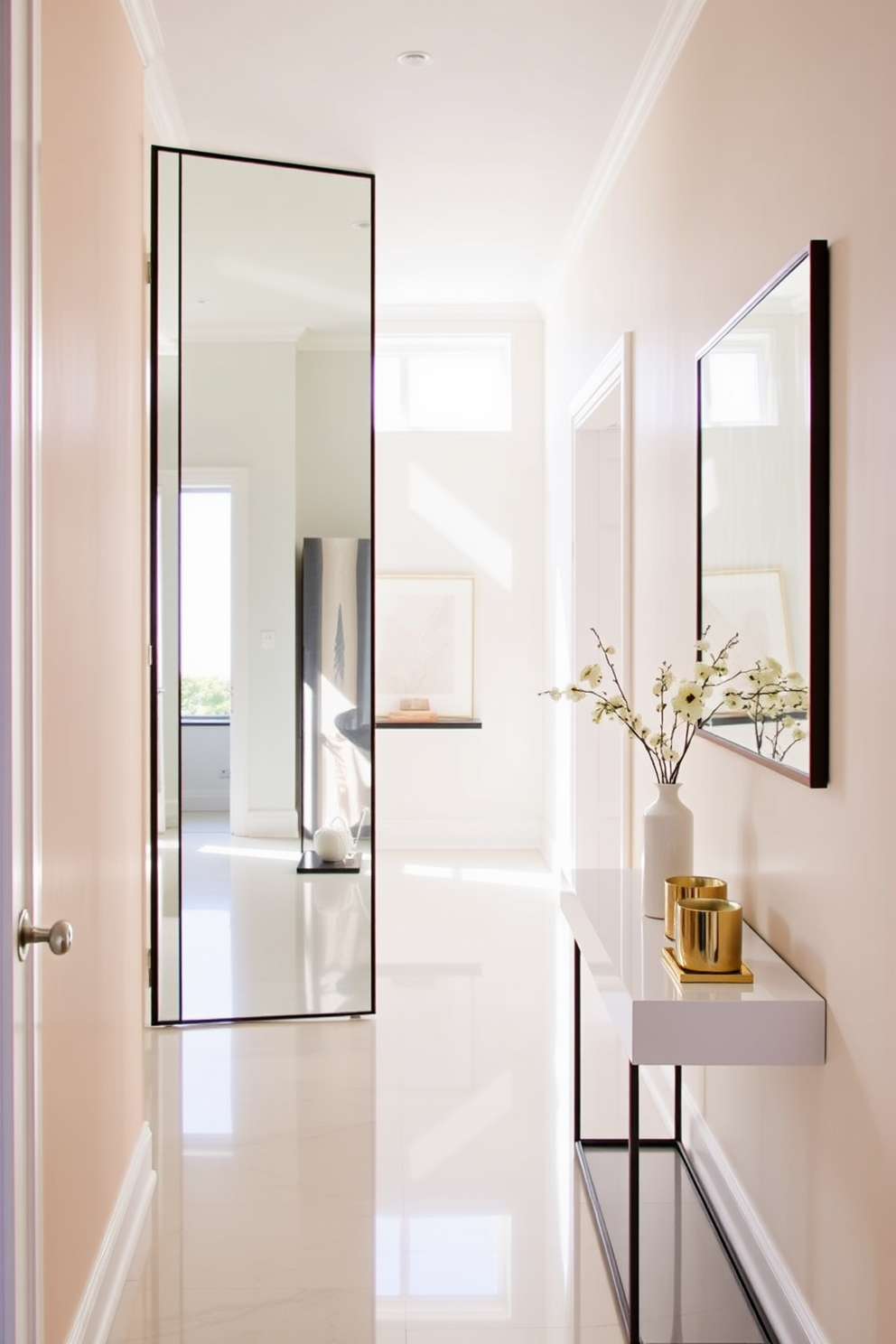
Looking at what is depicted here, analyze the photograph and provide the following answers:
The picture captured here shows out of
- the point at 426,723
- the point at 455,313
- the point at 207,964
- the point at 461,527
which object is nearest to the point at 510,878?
the point at 426,723

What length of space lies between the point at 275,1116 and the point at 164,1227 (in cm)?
57

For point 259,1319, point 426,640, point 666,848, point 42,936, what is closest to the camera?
point 42,936

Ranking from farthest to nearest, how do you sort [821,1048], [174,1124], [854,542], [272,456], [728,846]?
1. [272,456]
2. [174,1124]
3. [728,846]
4. [821,1048]
5. [854,542]

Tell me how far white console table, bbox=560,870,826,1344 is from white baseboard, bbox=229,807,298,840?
111 centimetres

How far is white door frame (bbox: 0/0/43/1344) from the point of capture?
153cm

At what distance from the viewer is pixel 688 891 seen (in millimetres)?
2354

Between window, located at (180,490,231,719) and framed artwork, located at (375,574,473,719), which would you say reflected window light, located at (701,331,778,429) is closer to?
window, located at (180,490,231,719)

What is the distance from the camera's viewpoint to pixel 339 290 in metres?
3.75

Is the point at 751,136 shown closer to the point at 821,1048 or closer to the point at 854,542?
the point at 854,542

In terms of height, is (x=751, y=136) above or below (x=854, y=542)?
above

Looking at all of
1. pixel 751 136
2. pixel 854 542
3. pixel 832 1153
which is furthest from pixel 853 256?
pixel 832 1153

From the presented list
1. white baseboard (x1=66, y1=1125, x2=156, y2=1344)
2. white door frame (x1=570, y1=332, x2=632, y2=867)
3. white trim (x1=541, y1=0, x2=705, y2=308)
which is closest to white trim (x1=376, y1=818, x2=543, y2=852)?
white door frame (x1=570, y1=332, x2=632, y2=867)

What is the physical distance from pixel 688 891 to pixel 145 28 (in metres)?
Answer: 2.47

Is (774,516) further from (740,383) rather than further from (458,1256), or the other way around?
(458,1256)
